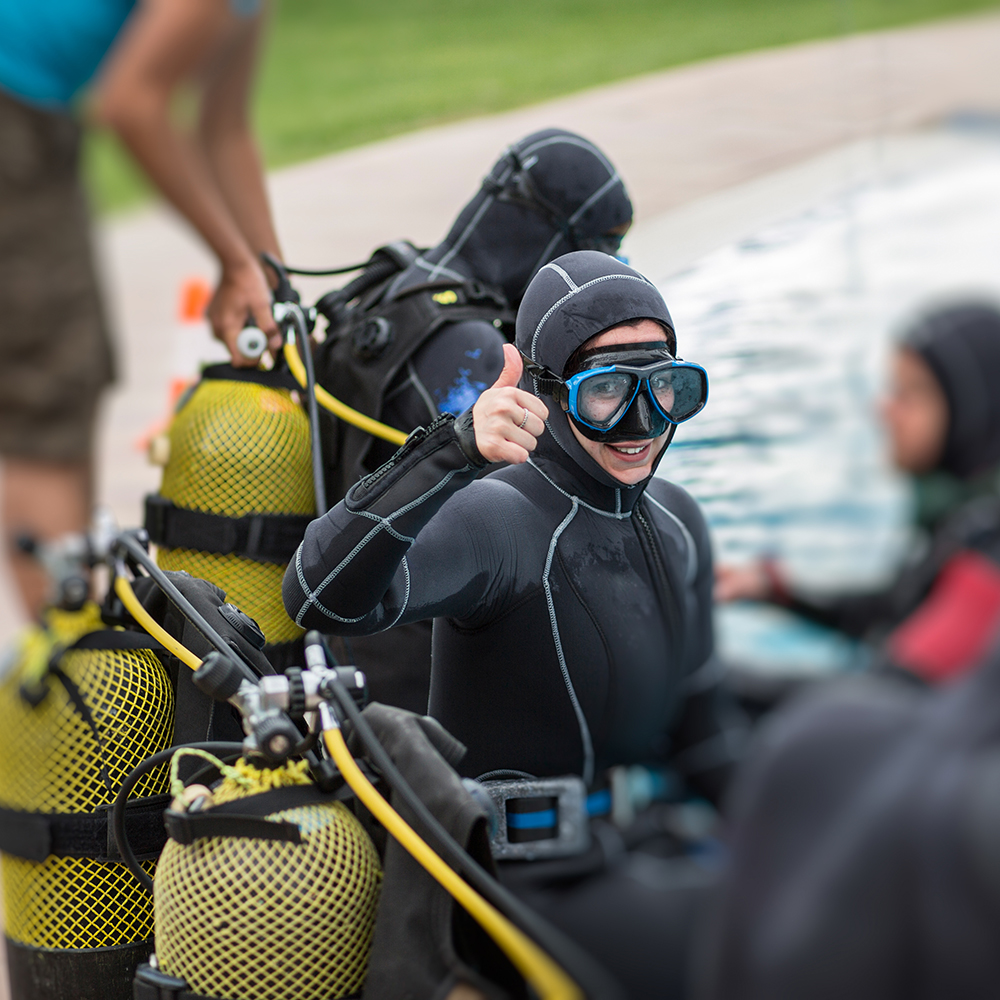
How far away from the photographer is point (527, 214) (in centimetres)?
320

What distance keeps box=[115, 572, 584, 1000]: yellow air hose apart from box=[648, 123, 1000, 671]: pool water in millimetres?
353

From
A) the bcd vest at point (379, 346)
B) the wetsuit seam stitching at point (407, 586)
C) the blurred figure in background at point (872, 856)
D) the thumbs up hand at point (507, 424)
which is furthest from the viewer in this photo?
the bcd vest at point (379, 346)

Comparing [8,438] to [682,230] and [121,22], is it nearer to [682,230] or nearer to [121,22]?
[121,22]

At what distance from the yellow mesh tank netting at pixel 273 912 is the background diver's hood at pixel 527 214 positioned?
1.78m

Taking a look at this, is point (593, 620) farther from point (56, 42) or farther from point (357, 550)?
point (56, 42)

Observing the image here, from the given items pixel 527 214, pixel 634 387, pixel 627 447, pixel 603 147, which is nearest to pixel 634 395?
pixel 634 387

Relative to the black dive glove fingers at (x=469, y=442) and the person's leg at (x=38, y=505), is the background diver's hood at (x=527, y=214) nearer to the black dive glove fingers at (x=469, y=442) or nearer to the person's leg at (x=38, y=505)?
the black dive glove fingers at (x=469, y=442)

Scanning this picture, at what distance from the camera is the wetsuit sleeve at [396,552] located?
189cm

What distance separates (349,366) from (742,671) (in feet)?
7.21

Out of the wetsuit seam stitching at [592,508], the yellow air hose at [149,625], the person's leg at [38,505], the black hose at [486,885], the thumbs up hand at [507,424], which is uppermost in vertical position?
the thumbs up hand at [507,424]

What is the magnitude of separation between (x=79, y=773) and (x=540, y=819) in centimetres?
84

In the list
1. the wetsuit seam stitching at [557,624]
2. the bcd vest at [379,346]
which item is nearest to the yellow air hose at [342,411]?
the bcd vest at [379,346]

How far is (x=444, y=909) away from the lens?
5.22ft

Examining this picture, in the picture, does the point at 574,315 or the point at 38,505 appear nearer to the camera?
the point at 38,505
